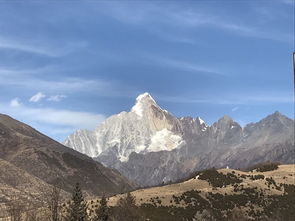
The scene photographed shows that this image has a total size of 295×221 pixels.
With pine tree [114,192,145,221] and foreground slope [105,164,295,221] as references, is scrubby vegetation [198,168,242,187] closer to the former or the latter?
foreground slope [105,164,295,221]

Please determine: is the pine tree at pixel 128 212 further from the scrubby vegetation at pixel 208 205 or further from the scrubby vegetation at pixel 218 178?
the scrubby vegetation at pixel 218 178

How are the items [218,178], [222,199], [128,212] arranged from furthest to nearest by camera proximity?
1. [218,178]
2. [222,199]
3. [128,212]

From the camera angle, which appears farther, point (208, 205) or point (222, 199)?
point (222, 199)

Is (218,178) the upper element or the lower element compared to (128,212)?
upper

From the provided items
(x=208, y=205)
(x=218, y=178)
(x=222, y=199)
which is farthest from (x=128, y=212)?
(x=218, y=178)

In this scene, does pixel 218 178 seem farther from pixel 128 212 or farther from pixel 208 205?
pixel 128 212

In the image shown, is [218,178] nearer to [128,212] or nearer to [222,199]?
[222,199]

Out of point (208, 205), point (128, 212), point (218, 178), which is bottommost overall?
point (128, 212)

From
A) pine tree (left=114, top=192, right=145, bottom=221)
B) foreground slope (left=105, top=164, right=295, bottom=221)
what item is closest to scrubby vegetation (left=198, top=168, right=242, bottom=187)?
foreground slope (left=105, top=164, right=295, bottom=221)

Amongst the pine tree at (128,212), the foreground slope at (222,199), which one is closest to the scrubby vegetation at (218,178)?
the foreground slope at (222,199)

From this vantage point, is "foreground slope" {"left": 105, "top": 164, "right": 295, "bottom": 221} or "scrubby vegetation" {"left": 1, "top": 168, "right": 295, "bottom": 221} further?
"foreground slope" {"left": 105, "top": 164, "right": 295, "bottom": 221}

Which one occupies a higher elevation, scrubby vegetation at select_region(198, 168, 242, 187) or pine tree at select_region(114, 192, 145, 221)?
scrubby vegetation at select_region(198, 168, 242, 187)

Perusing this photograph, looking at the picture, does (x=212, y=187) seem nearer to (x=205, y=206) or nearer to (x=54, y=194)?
(x=205, y=206)

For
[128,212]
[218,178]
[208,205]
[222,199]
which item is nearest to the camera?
[128,212]
